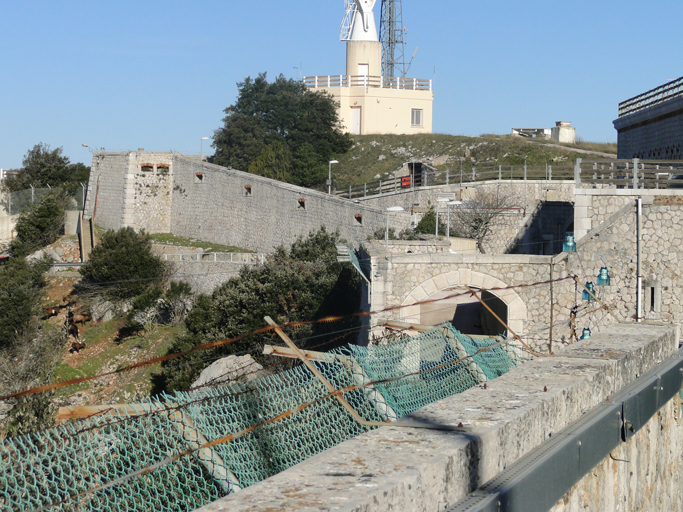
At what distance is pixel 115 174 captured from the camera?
39406 mm

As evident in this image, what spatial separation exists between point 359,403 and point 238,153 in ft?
127

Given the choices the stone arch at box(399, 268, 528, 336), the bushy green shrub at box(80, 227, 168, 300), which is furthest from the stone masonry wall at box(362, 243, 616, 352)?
the bushy green shrub at box(80, 227, 168, 300)

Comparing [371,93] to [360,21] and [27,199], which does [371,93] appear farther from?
[27,199]

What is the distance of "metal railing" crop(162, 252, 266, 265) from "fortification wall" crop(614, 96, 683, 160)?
14275 mm

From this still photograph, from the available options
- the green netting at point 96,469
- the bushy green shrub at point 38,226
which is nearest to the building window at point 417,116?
the bushy green shrub at point 38,226

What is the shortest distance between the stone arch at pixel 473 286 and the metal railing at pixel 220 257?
17.0 metres

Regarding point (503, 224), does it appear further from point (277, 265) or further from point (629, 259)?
point (629, 259)

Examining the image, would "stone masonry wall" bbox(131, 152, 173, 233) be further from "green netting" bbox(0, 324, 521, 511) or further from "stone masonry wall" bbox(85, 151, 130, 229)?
"green netting" bbox(0, 324, 521, 511)

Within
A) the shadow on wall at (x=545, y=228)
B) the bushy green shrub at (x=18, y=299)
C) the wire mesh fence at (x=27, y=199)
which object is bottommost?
the bushy green shrub at (x=18, y=299)

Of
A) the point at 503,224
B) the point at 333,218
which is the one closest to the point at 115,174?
the point at 333,218

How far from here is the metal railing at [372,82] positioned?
44.3m

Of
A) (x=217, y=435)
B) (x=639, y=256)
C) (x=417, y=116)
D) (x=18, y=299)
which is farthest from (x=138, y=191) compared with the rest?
(x=217, y=435)

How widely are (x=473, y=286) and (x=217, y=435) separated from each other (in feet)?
33.0

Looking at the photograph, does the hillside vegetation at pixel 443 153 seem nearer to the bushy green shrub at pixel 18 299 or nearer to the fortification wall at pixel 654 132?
the fortification wall at pixel 654 132
